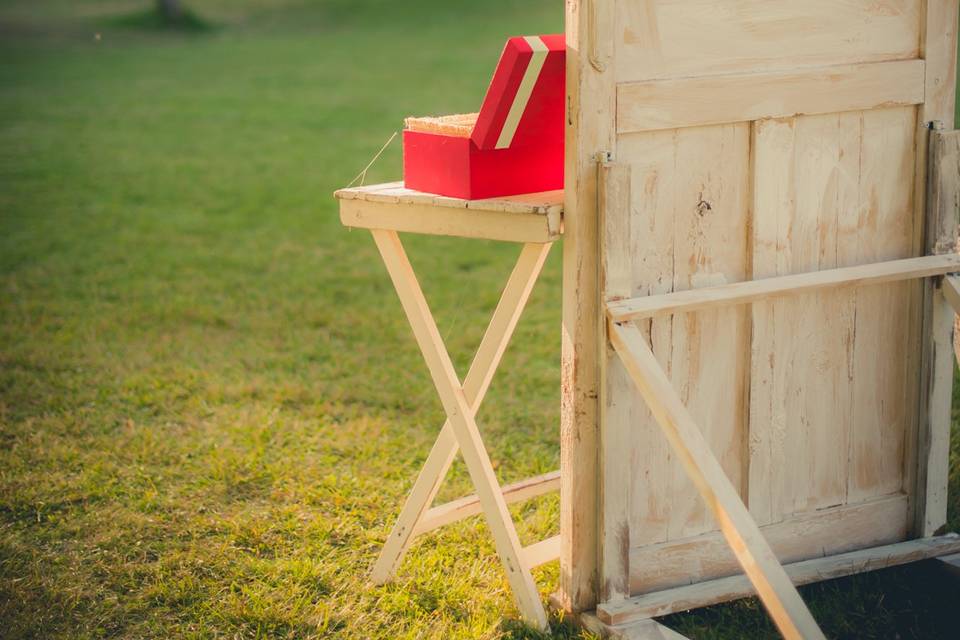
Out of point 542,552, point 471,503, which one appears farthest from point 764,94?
point 471,503

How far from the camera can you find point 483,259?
7223 millimetres

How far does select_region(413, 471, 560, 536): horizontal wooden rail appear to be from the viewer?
3.53 metres

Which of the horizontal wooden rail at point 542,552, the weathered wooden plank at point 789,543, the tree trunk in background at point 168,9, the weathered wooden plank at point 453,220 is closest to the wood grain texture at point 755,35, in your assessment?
the weathered wooden plank at point 453,220

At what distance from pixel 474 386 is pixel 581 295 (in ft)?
1.54

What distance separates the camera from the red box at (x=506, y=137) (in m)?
2.82

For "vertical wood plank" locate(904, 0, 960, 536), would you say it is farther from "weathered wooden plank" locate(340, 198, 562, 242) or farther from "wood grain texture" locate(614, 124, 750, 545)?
"weathered wooden plank" locate(340, 198, 562, 242)

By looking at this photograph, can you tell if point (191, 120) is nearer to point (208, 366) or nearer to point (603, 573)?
point (208, 366)

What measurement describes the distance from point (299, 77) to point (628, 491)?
40.7 ft

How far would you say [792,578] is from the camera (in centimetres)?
316

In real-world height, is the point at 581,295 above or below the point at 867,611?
above

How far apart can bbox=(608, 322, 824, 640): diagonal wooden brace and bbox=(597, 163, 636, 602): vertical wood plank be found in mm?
104

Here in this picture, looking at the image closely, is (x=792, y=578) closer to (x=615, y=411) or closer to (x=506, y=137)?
(x=615, y=411)

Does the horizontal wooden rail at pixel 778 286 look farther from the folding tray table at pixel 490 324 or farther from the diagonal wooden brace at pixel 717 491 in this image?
the folding tray table at pixel 490 324

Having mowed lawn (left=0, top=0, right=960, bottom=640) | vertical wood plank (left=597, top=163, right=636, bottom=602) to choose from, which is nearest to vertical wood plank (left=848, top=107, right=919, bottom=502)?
mowed lawn (left=0, top=0, right=960, bottom=640)
